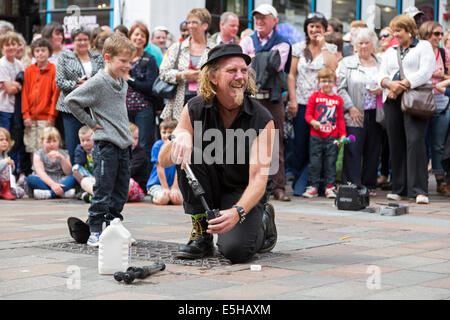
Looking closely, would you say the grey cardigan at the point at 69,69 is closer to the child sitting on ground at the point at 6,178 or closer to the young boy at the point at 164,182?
the child sitting on ground at the point at 6,178

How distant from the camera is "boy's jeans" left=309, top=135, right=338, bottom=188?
9.80 metres

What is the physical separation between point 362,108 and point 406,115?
3.40 feet

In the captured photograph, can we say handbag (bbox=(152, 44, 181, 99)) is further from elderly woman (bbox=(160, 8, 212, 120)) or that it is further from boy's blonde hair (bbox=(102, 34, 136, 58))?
boy's blonde hair (bbox=(102, 34, 136, 58))

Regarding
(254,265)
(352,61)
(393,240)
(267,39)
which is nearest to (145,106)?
(267,39)

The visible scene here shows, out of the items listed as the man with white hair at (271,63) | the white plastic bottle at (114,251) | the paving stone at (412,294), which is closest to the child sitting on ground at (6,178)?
the man with white hair at (271,63)

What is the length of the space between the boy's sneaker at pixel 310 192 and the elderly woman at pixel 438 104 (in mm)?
1768

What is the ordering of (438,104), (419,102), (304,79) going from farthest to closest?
(438,104) → (304,79) → (419,102)

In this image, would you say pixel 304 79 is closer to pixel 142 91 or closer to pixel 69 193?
pixel 142 91

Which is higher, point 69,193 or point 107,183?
point 107,183

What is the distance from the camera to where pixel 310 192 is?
9.86 m

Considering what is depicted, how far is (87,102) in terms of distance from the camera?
586 centimetres

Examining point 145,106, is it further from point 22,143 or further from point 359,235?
point 359,235

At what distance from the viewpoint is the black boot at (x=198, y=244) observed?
5125 mm

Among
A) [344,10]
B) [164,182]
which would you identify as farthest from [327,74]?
[344,10]
